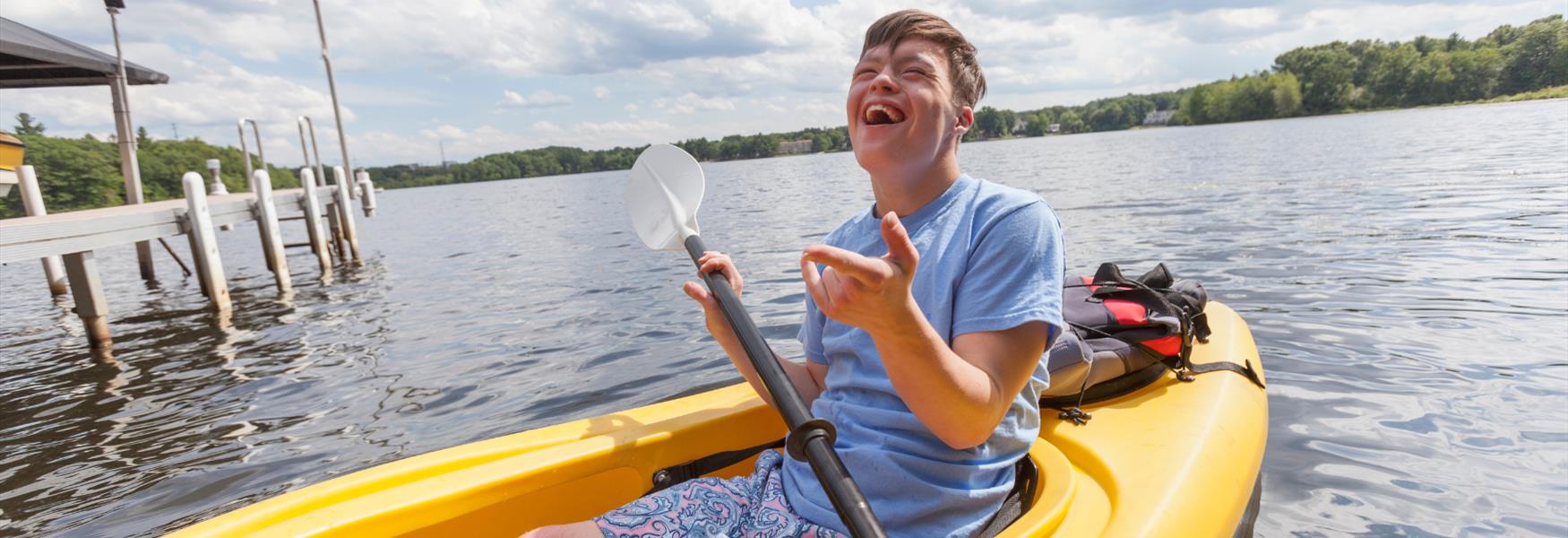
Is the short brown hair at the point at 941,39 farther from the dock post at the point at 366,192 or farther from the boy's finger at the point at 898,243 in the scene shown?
the dock post at the point at 366,192

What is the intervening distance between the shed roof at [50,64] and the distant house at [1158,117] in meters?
103

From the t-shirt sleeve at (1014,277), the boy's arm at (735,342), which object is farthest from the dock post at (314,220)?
the t-shirt sleeve at (1014,277)

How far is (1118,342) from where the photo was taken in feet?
8.98

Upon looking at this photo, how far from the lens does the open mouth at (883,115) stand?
1585mm

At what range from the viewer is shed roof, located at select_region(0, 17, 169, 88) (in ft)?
33.5

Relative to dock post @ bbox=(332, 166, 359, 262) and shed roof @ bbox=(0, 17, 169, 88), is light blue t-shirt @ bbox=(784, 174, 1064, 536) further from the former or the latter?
dock post @ bbox=(332, 166, 359, 262)

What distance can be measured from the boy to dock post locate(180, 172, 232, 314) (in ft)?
32.5

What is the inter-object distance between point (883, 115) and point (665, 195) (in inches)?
50.3

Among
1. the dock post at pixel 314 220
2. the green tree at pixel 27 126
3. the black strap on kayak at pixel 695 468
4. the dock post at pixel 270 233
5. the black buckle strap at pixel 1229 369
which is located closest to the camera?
the black strap on kayak at pixel 695 468

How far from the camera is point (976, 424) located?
1374 millimetres

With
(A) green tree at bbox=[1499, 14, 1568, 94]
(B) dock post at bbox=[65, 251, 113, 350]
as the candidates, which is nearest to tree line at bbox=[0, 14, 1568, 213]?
(A) green tree at bbox=[1499, 14, 1568, 94]

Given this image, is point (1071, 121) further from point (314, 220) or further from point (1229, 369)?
point (1229, 369)

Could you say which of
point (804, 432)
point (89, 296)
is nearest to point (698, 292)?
point (804, 432)

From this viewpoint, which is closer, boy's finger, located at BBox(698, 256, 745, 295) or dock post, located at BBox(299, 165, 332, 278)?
boy's finger, located at BBox(698, 256, 745, 295)
